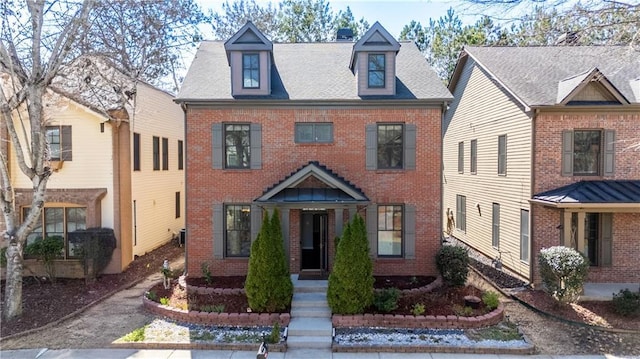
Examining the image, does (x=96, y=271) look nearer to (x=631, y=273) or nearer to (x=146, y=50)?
(x=146, y=50)

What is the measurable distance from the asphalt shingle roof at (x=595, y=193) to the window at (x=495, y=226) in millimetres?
3010

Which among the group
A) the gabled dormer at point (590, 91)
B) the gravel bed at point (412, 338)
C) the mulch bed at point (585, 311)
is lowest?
the gravel bed at point (412, 338)

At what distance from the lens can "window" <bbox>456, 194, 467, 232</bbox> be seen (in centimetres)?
1931

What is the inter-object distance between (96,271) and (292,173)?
7488mm

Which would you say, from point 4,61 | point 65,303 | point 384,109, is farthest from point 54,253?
point 384,109

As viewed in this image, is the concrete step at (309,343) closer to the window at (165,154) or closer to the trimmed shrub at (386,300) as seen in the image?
the trimmed shrub at (386,300)

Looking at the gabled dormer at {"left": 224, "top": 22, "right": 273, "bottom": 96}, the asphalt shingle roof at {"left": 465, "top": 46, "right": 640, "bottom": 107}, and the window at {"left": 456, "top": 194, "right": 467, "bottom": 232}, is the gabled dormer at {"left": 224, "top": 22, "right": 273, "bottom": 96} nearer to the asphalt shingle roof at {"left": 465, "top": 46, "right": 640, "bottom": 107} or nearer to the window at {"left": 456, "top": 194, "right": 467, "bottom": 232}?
the asphalt shingle roof at {"left": 465, "top": 46, "right": 640, "bottom": 107}

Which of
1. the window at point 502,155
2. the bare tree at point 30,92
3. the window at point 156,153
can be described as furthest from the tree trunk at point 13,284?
the window at point 502,155

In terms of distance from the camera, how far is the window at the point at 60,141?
13.9m

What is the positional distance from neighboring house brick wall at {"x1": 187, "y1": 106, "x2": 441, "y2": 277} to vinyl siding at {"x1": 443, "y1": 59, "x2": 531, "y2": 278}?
3221mm

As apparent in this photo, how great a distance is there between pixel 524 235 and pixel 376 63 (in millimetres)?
7701

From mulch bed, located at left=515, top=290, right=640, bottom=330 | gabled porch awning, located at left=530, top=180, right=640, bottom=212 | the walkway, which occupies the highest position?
gabled porch awning, located at left=530, top=180, right=640, bottom=212

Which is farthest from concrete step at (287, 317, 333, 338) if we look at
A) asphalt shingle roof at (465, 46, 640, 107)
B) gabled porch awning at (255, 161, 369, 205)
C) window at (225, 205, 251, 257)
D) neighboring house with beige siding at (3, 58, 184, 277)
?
asphalt shingle roof at (465, 46, 640, 107)

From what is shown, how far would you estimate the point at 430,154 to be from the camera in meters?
12.8
